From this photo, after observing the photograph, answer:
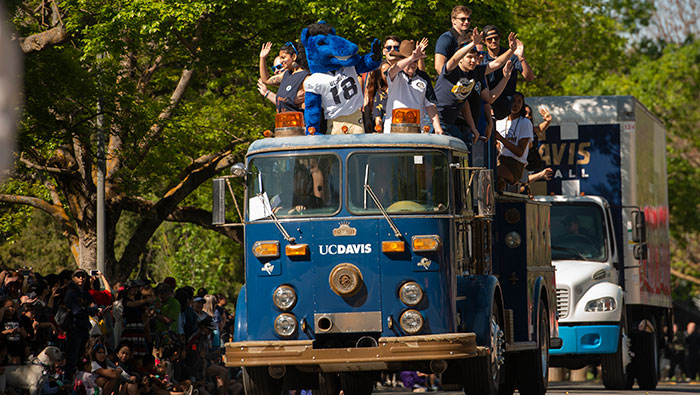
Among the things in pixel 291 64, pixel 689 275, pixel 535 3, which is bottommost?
pixel 689 275

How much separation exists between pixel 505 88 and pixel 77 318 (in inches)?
226

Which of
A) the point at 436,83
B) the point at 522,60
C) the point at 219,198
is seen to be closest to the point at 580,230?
the point at 522,60

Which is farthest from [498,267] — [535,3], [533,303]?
[535,3]

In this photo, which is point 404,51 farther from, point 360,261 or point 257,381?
point 257,381

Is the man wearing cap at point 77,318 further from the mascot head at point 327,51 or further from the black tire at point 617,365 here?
the black tire at point 617,365

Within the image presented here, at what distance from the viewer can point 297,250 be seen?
9.62 metres

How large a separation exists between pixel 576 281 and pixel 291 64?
7.68 metres

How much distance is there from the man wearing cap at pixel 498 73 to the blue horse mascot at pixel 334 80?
1.79m

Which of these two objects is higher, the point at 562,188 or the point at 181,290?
the point at 562,188

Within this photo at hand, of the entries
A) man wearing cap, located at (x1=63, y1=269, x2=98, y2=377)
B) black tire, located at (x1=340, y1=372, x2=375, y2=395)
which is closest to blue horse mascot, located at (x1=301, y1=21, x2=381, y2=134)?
black tire, located at (x1=340, y1=372, x2=375, y2=395)

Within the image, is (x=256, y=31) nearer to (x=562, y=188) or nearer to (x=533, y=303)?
(x=562, y=188)

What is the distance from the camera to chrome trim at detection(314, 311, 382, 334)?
9461mm

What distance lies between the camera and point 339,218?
9.64 metres

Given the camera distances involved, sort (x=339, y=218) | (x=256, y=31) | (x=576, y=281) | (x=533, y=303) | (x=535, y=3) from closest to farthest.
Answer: (x=339, y=218) → (x=533, y=303) → (x=576, y=281) → (x=256, y=31) → (x=535, y=3)
